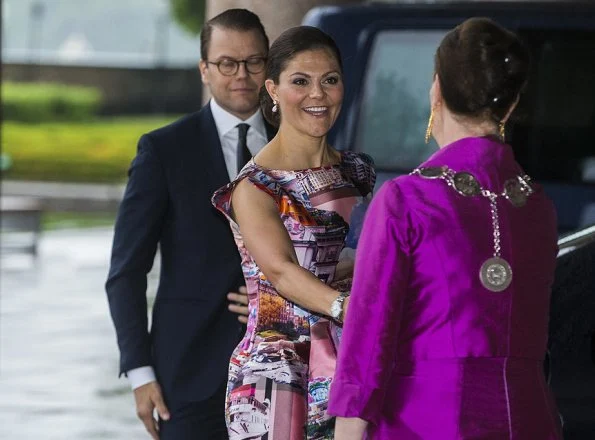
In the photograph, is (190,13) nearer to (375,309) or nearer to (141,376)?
(141,376)

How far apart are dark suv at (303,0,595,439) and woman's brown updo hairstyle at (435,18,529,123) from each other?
3989mm

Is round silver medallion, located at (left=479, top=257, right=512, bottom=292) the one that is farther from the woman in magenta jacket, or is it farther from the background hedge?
the background hedge

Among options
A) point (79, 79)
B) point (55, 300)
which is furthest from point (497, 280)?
point (79, 79)

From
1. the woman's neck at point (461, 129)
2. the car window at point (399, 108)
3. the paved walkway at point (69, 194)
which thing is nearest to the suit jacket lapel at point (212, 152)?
the woman's neck at point (461, 129)

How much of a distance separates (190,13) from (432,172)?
46390 mm

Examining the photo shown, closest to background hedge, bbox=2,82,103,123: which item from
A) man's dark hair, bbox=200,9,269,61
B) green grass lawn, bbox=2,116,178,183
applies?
green grass lawn, bbox=2,116,178,183

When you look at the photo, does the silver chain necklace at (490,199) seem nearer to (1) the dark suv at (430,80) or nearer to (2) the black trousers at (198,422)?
(2) the black trousers at (198,422)

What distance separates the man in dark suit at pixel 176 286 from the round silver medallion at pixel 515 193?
A: 137cm

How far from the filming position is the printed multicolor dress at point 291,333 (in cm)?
362

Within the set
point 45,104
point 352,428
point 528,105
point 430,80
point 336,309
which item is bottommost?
point 45,104

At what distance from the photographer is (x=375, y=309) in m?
2.93

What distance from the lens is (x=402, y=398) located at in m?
2.97

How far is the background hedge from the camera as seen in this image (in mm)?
43625

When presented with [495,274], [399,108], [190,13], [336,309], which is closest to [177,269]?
[336,309]
